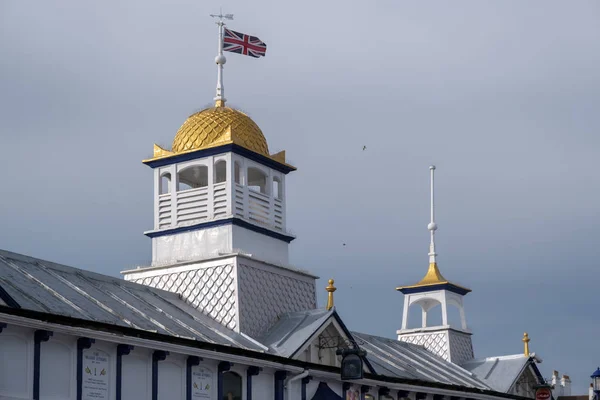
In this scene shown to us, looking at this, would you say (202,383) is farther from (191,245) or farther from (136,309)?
(191,245)

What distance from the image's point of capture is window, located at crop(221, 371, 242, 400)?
38.8 meters

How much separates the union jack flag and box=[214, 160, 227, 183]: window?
4533 mm

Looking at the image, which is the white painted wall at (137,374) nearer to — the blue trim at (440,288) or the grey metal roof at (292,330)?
the grey metal roof at (292,330)

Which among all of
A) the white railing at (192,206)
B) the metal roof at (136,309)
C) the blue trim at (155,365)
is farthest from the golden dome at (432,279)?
the blue trim at (155,365)

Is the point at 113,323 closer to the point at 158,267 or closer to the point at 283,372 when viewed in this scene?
the point at 283,372

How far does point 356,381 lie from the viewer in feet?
148

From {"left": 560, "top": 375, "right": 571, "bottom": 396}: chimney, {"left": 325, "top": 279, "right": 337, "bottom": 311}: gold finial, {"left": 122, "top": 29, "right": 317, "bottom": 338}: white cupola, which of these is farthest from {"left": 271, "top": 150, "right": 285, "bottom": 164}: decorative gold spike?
{"left": 560, "top": 375, "right": 571, "bottom": 396}: chimney

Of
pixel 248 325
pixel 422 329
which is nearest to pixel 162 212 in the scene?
pixel 248 325

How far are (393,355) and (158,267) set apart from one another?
44.4 ft

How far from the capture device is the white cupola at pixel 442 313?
6600 cm

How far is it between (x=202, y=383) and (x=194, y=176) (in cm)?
1435

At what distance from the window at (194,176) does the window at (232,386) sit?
11.3 m

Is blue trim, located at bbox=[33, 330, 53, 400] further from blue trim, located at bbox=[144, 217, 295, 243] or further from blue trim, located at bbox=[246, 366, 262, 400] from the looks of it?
blue trim, located at bbox=[144, 217, 295, 243]

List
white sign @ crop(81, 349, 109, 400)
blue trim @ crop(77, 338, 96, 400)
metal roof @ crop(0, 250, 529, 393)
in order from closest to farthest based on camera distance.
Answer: blue trim @ crop(77, 338, 96, 400) < white sign @ crop(81, 349, 109, 400) < metal roof @ crop(0, 250, 529, 393)
